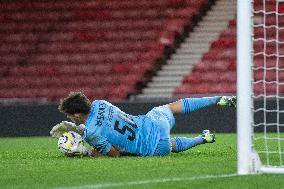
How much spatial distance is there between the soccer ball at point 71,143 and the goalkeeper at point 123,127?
0.09 m

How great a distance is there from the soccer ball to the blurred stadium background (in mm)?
6559

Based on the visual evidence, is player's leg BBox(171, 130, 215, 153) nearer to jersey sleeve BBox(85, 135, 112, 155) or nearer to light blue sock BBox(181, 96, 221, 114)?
light blue sock BBox(181, 96, 221, 114)

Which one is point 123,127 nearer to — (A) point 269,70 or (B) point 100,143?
(B) point 100,143

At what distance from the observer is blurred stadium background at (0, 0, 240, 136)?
1583 centimetres

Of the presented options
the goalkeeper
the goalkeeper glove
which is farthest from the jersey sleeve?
the goalkeeper glove

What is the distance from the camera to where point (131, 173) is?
6.40 m

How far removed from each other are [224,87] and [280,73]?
3.04ft

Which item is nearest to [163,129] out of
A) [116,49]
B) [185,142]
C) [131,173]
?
[185,142]

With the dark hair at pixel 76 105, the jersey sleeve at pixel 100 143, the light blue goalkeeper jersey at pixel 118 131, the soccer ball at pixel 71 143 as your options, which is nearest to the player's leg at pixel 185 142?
the light blue goalkeeper jersey at pixel 118 131

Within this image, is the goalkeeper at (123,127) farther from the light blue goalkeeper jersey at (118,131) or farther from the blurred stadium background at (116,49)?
the blurred stadium background at (116,49)

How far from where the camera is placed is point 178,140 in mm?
8406

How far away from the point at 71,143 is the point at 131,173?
1.95 m

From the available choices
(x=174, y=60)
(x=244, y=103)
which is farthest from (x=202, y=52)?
(x=244, y=103)

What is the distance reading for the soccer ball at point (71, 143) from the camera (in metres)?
8.24
